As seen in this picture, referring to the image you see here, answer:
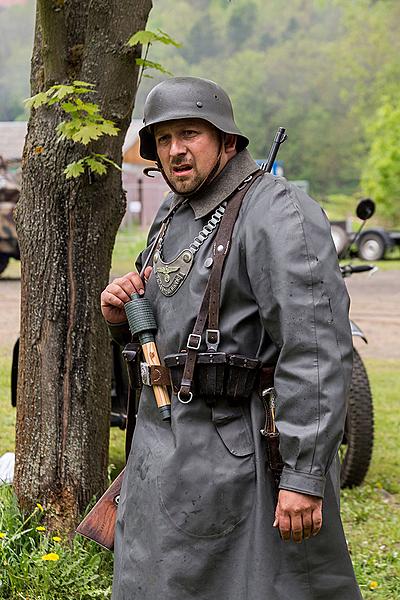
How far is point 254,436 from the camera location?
9.30ft

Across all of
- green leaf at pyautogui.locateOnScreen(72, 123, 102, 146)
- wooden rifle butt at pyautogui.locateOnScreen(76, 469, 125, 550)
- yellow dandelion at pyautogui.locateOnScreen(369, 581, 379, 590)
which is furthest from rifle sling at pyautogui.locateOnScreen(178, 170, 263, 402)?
yellow dandelion at pyautogui.locateOnScreen(369, 581, 379, 590)

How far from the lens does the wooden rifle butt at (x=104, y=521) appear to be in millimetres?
→ 3400

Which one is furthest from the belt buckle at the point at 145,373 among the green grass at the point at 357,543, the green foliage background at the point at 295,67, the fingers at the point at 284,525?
the green foliage background at the point at 295,67

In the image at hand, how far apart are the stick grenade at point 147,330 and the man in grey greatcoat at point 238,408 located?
0.03 meters

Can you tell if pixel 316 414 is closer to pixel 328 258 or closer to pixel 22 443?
pixel 328 258

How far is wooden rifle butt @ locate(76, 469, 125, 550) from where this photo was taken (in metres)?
3.40

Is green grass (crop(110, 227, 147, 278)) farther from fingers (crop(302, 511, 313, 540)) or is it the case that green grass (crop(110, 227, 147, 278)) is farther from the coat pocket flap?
fingers (crop(302, 511, 313, 540))

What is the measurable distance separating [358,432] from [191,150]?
129 inches

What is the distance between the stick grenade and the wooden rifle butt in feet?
1.72

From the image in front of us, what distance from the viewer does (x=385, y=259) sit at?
25844 millimetres

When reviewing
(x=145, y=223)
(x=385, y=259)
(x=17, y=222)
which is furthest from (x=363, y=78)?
(x=17, y=222)

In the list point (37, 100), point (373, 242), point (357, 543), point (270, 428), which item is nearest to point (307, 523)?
point (270, 428)

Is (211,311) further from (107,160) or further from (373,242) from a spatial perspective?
(373,242)

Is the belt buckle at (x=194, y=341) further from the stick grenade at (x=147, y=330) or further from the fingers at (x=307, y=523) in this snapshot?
the fingers at (x=307, y=523)
